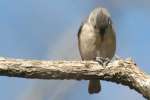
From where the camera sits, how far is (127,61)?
483 cm

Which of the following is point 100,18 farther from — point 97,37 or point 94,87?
point 94,87

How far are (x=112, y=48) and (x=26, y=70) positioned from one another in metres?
1.62

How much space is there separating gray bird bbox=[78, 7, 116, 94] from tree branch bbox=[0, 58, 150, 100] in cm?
107

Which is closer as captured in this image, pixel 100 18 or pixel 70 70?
pixel 70 70

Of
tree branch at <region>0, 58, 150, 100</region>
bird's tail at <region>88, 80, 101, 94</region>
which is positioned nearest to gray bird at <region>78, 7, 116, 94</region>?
bird's tail at <region>88, 80, 101, 94</region>

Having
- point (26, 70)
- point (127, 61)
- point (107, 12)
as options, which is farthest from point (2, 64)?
point (107, 12)

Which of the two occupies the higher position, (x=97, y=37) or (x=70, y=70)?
(x=97, y=37)

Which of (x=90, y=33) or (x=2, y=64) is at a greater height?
(x=90, y=33)

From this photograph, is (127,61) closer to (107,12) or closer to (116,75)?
(116,75)

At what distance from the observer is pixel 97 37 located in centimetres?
612

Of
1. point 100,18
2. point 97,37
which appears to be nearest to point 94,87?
point 97,37

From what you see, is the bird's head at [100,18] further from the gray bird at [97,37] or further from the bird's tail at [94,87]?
the bird's tail at [94,87]

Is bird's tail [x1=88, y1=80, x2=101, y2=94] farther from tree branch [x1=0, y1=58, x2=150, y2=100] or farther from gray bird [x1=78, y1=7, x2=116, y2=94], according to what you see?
tree branch [x1=0, y1=58, x2=150, y2=100]

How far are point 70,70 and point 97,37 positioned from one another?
1.30 metres
